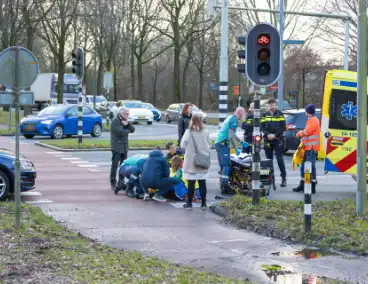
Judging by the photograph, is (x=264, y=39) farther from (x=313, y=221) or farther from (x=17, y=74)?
(x=17, y=74)

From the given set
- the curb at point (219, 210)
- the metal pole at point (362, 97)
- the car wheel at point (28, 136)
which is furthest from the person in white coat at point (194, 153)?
the car wheel at point (28, 136)

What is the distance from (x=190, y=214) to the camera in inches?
479

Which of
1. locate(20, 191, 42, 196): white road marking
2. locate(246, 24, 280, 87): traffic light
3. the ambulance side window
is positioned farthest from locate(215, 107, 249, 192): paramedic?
locate(20, 191, 42, 196): white road marking

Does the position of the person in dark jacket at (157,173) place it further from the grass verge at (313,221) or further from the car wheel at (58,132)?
the car wheel at (58,132)

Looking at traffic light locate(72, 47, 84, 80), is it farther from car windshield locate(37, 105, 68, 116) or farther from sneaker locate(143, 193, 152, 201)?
sneaker locate(143, 193, 152, 201)

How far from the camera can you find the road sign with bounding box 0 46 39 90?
9773 mm

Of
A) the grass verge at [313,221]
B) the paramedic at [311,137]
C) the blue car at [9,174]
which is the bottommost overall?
the grass verge at [313,221]

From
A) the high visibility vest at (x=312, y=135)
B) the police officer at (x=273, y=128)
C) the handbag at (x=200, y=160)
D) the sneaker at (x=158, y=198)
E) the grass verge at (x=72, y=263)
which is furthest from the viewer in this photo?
the police officer at (x=273, y=128)

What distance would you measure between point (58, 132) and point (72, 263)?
24.3 meters

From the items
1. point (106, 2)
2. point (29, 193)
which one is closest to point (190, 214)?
point (29, 193)

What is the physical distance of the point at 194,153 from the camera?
503 inches

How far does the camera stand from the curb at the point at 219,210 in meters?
11.9

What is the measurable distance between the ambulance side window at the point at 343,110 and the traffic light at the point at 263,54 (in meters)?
2.84

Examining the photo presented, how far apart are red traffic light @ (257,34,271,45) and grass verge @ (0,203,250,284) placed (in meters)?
4.43
